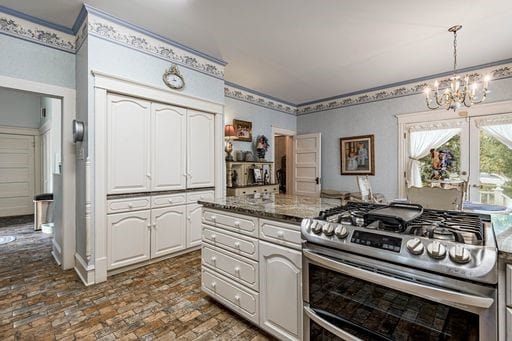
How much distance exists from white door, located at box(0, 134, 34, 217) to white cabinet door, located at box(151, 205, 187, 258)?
207 inches

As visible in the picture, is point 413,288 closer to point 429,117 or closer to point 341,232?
point 341,232

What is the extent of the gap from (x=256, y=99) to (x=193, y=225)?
2.94 m

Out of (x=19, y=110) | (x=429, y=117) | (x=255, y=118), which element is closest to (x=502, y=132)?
(x=429, y=117)

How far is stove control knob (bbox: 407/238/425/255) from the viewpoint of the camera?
3.18 feet

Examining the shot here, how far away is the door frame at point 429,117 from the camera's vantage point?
12.1 ft

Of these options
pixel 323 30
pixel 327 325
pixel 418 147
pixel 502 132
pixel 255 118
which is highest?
pixel 323 30

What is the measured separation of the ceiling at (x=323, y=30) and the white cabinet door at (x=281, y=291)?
227 cm

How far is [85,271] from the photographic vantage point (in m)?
2.50

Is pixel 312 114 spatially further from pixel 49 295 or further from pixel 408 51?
pixel 49 295

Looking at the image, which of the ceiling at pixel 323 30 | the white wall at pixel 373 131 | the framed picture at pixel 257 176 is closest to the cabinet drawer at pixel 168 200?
the framed picture at pixel 257 176

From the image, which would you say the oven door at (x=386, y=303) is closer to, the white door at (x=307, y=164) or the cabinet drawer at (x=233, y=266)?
the cabinet drawer at (x=233, y=266)

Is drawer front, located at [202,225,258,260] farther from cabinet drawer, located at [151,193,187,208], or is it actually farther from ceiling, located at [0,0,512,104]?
ceiling, located at [0,0,512,104]

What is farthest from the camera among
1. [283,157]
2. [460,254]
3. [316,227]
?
[283,157]

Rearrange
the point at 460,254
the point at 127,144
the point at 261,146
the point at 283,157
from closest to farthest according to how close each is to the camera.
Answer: the point at 460,254, the point at 127,144, the point at 261,146, the point at 283,157
